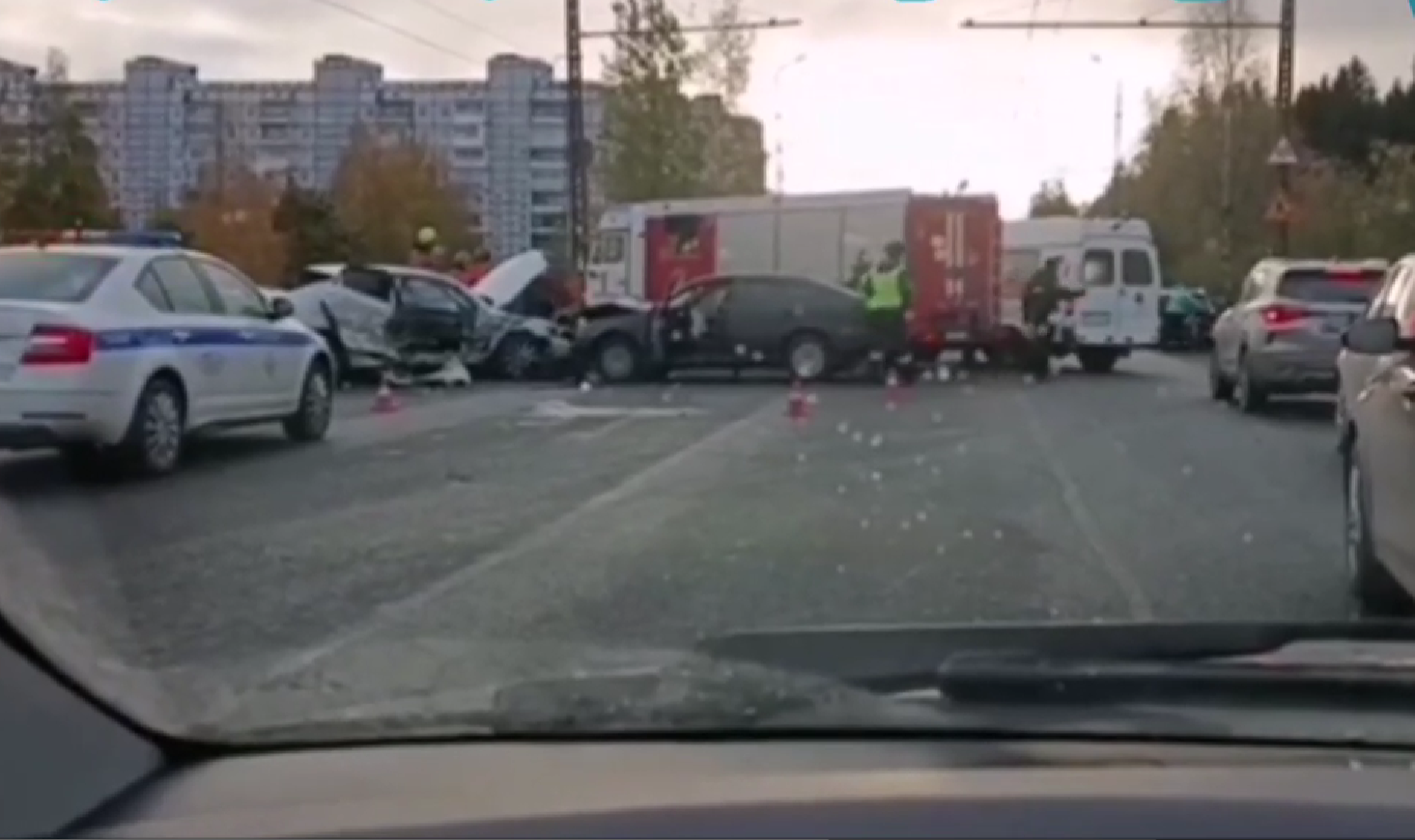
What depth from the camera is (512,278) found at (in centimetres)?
1458

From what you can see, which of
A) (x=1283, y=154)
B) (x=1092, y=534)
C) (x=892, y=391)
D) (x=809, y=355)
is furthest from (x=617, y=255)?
(x=1092, y=534)

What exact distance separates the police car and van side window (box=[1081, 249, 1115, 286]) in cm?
1693

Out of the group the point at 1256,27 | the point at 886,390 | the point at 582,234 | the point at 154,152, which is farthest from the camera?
the point at 886,390

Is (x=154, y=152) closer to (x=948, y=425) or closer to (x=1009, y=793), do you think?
(x=1009, y=793)

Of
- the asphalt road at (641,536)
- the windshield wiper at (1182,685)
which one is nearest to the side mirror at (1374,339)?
the asphalt road at (641,536)

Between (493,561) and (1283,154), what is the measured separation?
28.2 ft

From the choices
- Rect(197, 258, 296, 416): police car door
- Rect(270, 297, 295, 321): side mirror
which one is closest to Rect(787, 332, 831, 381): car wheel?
Rect(197, 258, 296, 416): police car door

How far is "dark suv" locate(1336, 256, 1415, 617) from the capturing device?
8125mm

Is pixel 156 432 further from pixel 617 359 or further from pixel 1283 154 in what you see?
pixel 617 359

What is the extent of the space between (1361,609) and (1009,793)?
6357 millimetres

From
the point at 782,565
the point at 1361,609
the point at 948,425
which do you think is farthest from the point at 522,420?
the point at 1361,609

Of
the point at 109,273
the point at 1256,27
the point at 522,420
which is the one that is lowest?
the point at 522,420

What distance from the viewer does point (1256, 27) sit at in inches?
311

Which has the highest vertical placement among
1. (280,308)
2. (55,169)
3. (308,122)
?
(308,122)
